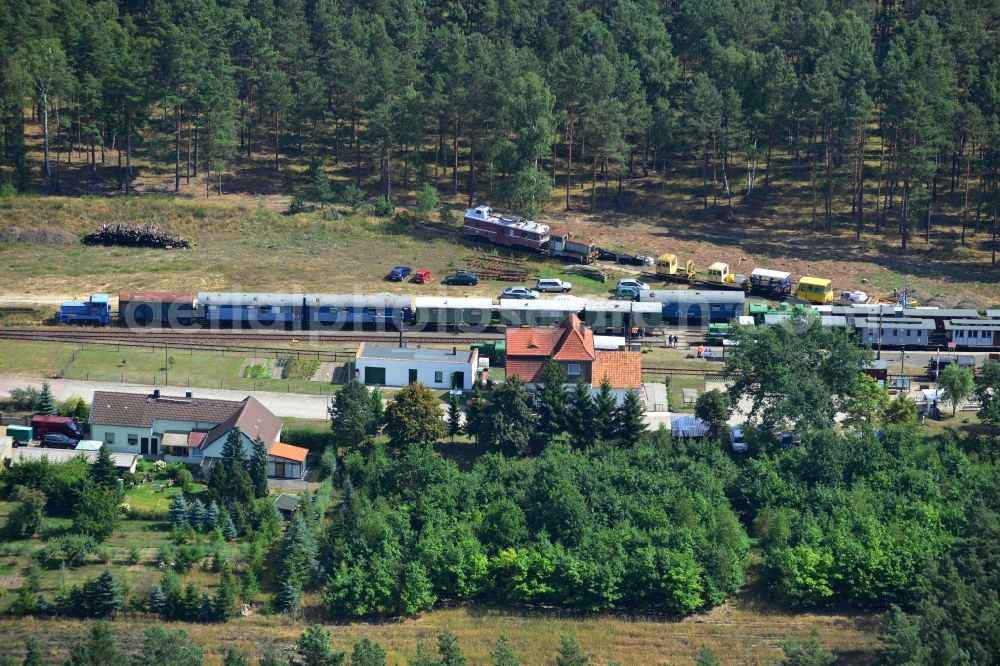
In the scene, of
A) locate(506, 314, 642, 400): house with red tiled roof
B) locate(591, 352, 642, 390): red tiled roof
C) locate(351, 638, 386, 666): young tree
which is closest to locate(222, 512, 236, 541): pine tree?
locate(351, 638, 386, 666): young tree

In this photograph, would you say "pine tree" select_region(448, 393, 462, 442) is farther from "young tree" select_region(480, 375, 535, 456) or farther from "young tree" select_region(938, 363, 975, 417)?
"young tree" select_region(938, 363, 975, 417)

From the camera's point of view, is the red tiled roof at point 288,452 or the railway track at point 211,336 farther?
the railway track at point 211,336

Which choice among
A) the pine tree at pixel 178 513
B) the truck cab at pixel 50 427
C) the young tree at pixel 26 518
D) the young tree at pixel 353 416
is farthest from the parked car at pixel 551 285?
the young tree at pixel 26 518

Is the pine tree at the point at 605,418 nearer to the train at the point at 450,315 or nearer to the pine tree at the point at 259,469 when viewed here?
the train at the point at 450,315

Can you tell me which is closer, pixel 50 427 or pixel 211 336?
pixel 50 427

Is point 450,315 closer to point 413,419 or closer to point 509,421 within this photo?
point 509,421

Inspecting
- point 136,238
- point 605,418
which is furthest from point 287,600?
point 136,238

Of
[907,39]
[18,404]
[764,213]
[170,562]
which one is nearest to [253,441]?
[170,562]
